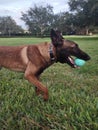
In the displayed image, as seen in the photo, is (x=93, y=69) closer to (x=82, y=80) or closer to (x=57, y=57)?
(x=82, y=80)

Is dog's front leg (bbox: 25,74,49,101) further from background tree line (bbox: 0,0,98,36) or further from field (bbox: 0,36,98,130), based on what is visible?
background tree line (bbox: 0,0,98,36)

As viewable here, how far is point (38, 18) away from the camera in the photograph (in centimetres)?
12131

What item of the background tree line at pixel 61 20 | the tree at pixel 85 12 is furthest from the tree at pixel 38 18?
the tree at pixel 85 12

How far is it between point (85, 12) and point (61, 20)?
1395 inches

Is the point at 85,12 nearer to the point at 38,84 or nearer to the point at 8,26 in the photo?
the point at 38,84

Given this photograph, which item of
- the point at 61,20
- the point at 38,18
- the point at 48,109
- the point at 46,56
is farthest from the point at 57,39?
the point at 38,18

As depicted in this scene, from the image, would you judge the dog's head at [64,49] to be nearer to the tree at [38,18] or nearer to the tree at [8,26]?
the tree at [38,18]

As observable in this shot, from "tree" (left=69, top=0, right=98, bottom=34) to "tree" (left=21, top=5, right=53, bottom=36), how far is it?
5097 centimetres

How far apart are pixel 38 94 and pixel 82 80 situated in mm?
2262

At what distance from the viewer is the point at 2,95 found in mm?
6602

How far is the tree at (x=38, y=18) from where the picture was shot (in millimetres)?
117312

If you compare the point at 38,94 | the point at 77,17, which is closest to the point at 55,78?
the point at 38,94

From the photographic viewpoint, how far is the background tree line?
5694 centimetres

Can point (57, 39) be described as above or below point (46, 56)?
above
